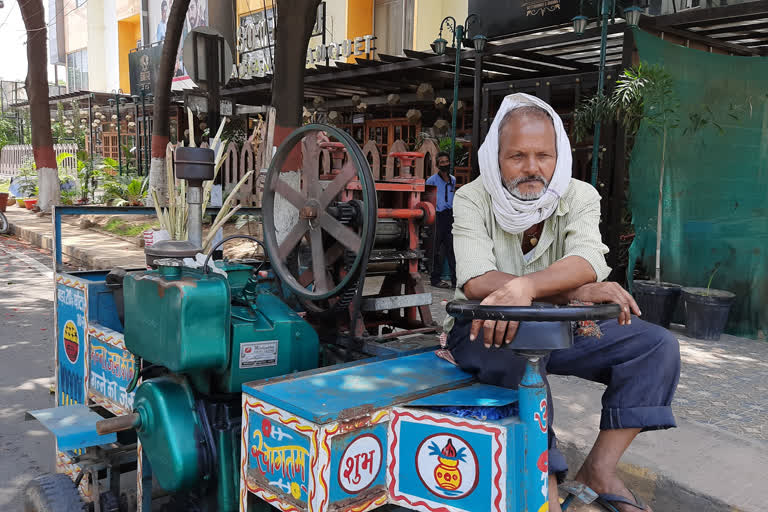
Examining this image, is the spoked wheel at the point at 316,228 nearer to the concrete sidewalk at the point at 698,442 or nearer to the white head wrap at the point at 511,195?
the white head wrap at the point at 511,195

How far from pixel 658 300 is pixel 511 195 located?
4.81 metres

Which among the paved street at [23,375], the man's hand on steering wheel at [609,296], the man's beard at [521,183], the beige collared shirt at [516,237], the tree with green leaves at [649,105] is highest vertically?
the tree with green leaves at [649,105]

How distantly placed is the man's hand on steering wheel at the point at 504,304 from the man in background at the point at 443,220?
21.8ft

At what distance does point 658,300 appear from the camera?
621cm

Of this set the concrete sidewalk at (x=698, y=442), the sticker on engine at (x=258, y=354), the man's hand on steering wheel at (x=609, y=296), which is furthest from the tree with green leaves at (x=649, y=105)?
the sticker on engine at (x=258, y=354)

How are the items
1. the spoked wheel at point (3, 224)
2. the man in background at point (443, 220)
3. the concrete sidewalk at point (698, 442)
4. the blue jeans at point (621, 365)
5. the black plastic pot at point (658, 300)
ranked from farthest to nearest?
1. the spoked wheel at point (3, 224)
2. the man in background at point (443, 220)
3. the black plastic pot at point (658, 300)
4. the concrete sidewalk at point (698, 442)
5. the blue jeans at point (621, 365)

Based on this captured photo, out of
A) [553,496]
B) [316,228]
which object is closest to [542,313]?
[553,496]

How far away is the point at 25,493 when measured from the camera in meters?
2.60

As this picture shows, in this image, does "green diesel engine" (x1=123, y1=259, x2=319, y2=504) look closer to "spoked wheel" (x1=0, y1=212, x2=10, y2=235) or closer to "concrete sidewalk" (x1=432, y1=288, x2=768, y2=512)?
"concrete sidewalk" (x1=432, y1=288, x2=768, y2=512)

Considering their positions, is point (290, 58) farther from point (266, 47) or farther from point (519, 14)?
point (266, 47)

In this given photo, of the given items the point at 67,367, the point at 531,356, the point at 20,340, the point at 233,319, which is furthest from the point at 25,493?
the point at 20,340

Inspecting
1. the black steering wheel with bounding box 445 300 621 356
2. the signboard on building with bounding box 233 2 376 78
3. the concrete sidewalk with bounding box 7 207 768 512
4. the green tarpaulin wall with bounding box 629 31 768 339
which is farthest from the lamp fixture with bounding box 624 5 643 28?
the black steering wheel with bounding box 445 300 621 356

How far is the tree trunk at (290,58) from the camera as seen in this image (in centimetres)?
639

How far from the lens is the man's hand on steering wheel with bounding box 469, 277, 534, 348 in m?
1.62
